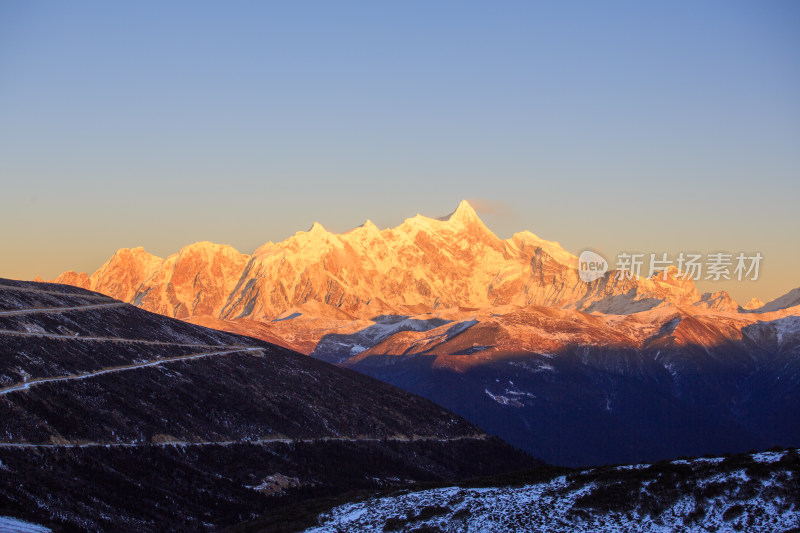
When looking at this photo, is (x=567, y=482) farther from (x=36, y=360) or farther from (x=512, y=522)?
(x=36, y=360)

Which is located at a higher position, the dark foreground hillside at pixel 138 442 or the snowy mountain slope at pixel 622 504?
the snowy mountain slope at pixel 622 504

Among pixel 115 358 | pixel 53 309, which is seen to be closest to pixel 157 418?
pixel 115 358

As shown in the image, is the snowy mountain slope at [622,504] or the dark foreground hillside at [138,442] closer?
the snowy mountain slope at [622,504]

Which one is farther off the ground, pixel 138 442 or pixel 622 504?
pixel 622 504

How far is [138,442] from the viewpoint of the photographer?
143625 millimetres

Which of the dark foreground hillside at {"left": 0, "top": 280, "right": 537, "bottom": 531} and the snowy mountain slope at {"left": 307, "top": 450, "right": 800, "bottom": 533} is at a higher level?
the snowy mountain slope at {"left": 307, "top": 450, "right": 800, "bottom": 533}

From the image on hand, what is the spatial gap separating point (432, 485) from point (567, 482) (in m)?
21.6

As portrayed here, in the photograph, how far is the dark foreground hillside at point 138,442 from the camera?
4451 inches

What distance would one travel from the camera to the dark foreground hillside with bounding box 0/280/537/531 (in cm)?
11306

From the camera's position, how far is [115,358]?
178375 mm

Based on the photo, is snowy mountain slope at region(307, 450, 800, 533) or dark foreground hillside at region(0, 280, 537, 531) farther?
dark foreground hillside at region(0, 280, 537, 531)

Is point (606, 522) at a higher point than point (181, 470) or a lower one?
higher

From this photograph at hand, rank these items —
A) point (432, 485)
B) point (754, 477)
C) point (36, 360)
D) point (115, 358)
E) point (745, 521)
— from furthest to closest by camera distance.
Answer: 1. point (115, 358)
2. point (36, 360)
3. point (432, 485)
4. point (754, 477)
5. point (745, 521)

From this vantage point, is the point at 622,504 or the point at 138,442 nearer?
the point at 622,504
